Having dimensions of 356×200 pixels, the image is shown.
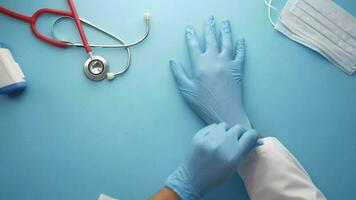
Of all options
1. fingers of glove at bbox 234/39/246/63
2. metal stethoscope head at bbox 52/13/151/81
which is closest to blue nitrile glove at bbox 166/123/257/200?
fingers of glove at bbox 234/39/246/63

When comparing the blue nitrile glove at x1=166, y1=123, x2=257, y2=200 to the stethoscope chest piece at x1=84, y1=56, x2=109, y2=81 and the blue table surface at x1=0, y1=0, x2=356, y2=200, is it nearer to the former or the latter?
the blue table surface at x1=0, y1=0, x2=356, y2=200

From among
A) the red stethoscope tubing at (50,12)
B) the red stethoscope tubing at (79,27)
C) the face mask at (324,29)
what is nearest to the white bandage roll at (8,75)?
the red stethoscope tubing at (50,12)

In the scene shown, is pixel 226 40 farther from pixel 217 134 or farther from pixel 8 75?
pixel 8 75

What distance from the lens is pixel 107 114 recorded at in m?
1.02

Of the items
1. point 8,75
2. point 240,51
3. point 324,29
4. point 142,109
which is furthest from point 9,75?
point 324,29

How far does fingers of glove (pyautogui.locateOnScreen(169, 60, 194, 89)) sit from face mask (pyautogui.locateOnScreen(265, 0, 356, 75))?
357 mm

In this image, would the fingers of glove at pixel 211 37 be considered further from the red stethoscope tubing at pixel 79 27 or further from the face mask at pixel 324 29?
the red stethoscope tubing at pixel 79 27

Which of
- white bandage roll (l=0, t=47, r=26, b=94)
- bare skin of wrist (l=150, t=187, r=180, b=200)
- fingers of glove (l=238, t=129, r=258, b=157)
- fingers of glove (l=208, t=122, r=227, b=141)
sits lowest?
bare skin of wrist (l=150, t=187, r=180, b=200)

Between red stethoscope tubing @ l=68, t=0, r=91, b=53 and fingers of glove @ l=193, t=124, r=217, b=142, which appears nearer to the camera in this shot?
fingers of glove @ l=193, t=124, r=217, b=142

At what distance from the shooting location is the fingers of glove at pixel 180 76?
100cm

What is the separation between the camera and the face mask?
3.40 ft

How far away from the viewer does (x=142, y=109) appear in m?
1.03

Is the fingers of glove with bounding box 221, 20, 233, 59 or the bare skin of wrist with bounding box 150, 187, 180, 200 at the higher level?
the fingers of glove with bounding box 221, 20, 233, 59

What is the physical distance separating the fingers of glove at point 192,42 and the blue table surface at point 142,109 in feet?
0.09
